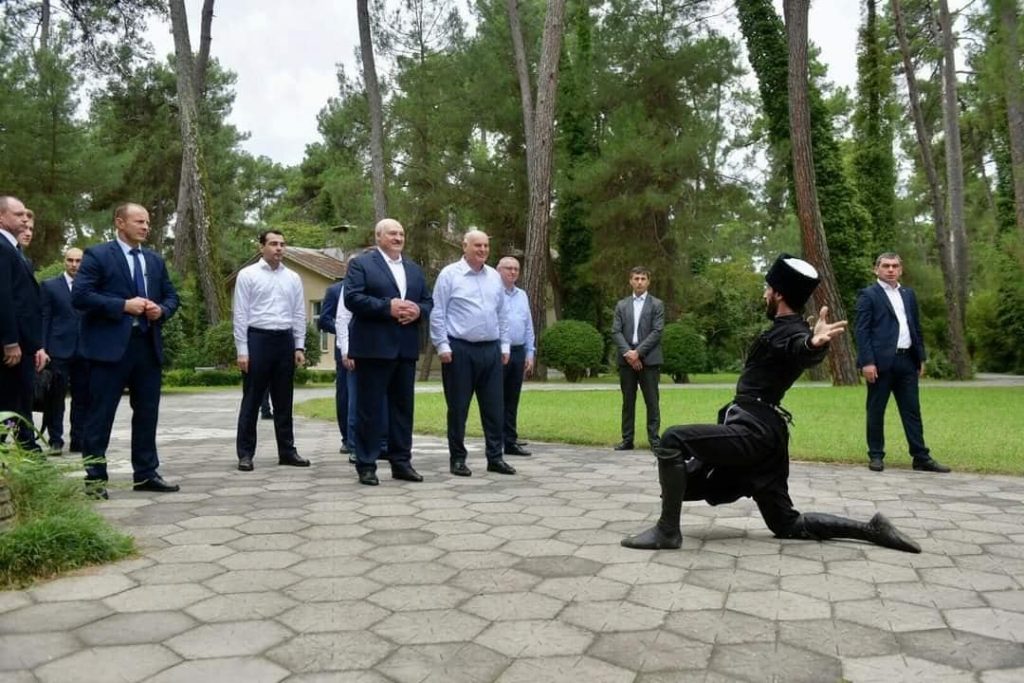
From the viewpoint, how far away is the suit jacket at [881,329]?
7055 millimetres

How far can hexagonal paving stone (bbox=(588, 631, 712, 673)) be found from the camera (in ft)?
8.39

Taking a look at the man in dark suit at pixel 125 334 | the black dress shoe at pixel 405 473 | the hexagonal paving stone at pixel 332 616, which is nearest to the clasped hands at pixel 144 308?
the man in dark suit at pixel 125 334

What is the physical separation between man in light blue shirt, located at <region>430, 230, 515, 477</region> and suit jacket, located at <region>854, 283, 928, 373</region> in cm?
321

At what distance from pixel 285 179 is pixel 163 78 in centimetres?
1841

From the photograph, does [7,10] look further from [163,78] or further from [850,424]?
[850,424]

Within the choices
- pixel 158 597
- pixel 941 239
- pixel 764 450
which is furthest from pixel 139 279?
pixel 941 239

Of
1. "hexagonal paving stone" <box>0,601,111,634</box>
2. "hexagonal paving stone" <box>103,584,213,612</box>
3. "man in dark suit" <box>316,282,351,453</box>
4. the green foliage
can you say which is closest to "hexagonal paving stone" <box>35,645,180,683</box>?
"hexagonal paving stone" <box>0,601,111,634</box>

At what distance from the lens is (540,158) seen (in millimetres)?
19234

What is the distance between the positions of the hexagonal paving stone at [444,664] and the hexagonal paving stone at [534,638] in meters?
0.07

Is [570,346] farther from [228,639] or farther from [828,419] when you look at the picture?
[228,639]

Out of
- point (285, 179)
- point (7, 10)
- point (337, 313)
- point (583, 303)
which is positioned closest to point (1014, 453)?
point (337, 313)

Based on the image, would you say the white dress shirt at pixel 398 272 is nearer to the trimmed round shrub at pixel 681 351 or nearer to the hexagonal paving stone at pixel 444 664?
the hexagonal paving stone at pixel 444 664

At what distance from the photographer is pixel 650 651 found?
2.68 metres

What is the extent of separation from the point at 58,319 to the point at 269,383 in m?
2.30
